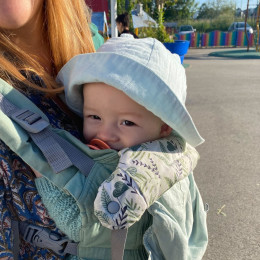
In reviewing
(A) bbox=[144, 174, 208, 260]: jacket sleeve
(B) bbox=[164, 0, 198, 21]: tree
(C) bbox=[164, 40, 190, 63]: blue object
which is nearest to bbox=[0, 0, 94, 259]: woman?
(A) bbox=[144, 174, 208, 260]: jacket sleeve

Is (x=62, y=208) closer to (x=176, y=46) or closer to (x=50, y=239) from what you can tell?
(x=50, y=239)

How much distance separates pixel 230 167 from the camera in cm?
387

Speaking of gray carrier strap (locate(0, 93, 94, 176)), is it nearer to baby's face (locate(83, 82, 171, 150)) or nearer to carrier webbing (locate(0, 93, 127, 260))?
carrier webbing (locate(0, 93, 127, 260))

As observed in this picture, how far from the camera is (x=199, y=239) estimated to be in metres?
1.29

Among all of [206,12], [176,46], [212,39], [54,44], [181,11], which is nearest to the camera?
[54,44]

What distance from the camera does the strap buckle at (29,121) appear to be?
956 millimetres

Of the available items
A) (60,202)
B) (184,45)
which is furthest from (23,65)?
(184,45)

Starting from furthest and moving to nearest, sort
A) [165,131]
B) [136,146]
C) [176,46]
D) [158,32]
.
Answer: [158,32]
[176,46]
[165,131]
[136,146]

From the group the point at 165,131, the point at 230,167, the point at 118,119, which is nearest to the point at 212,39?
the point at 230,167

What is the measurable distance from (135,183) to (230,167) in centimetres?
316

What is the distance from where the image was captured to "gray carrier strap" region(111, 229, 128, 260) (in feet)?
3.03

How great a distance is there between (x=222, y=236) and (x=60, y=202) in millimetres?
2143

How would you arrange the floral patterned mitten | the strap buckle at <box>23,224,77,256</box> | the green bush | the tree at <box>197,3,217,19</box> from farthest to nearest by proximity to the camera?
the tree at <box>197,3,217,19</box> → the green bush → the strap buckle at <box>23,224,77,256</box> → the floral patterned mitten

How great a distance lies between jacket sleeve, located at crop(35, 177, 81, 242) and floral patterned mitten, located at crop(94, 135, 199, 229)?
0.29 ft
